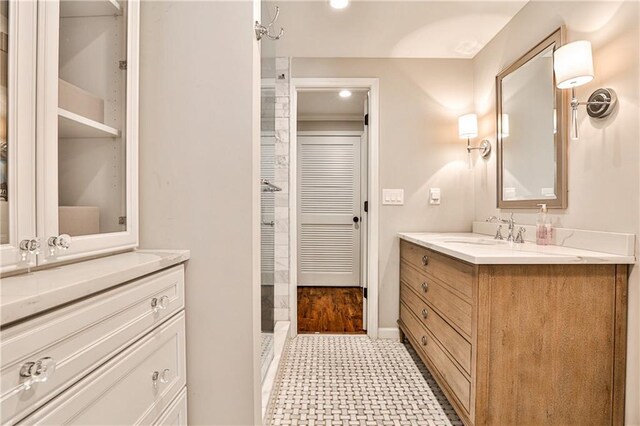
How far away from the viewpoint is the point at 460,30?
230 cm

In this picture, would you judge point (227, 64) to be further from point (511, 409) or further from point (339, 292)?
point (339, 292)

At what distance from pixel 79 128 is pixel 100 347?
0.62 m

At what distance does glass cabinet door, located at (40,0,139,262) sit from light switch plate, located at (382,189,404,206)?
1.93 meters

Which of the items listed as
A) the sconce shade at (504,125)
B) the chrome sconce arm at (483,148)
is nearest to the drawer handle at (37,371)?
the sconce shade at (504,125)

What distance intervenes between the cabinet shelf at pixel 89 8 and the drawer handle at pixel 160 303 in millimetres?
795

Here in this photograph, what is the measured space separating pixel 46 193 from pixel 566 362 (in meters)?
1.88

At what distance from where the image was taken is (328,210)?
14.8 ft

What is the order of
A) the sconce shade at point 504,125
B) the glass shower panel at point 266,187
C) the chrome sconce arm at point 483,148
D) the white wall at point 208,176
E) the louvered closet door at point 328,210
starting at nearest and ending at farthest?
1. the white wall at point 208,176
2. the glass shower panel at point 266,187
3. the sconce shade at point 504,125
4. the chrome sconce arm at point 483,148
5. the louvered closet door at point 328,210

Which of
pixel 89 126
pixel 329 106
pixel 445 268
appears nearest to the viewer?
pixel 89 126

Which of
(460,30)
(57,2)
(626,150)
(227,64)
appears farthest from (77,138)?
(460,30)

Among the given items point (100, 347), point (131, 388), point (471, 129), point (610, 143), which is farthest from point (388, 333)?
point (100, 347)

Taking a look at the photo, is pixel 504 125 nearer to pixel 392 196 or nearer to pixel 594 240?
pixel 392 196

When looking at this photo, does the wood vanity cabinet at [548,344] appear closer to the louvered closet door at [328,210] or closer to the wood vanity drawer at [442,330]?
the wood vanity drawer at [442,330]

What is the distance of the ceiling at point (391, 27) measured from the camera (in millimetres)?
2047
